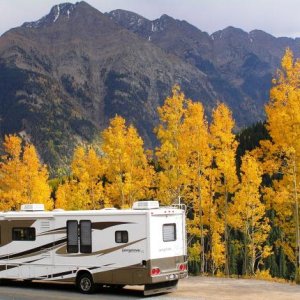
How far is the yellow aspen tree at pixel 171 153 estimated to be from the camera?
119 ft

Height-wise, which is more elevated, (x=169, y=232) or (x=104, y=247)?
(x=169, y=232)

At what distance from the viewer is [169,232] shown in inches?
829

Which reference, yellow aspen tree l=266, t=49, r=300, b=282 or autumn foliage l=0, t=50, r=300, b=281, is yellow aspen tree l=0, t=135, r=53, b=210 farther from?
yellow aspen tree l=266, t=49, r=300, b=282

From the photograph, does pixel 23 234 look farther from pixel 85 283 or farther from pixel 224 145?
pixel 224 145

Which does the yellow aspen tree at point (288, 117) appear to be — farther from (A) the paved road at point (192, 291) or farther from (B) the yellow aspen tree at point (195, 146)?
(B) the yellow aspen tree at point (195, 146)

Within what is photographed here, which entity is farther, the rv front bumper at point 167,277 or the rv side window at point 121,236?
the rv side window at point 121,236

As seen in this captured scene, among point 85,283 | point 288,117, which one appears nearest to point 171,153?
point 288,117

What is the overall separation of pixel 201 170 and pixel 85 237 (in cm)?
1834

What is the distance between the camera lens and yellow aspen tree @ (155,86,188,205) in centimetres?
3628

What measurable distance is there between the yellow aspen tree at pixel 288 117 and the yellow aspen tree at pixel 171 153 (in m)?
8.19

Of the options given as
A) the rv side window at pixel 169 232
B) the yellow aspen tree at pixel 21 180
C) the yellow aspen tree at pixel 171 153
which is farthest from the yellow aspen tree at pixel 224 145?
the rv side window at pixel 169 232

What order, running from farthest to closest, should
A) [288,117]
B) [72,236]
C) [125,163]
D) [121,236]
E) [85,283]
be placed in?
[125,163] → [288,117] → [72,236] → [85,283] → [121,236]

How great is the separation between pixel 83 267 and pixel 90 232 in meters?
1.33

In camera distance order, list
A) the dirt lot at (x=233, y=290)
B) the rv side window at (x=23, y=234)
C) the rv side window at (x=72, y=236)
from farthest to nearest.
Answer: the rv side window at (x=23, y=234)
the rv side window at (x=72, y=236)
the dirt lot at (x=233, y=290)
